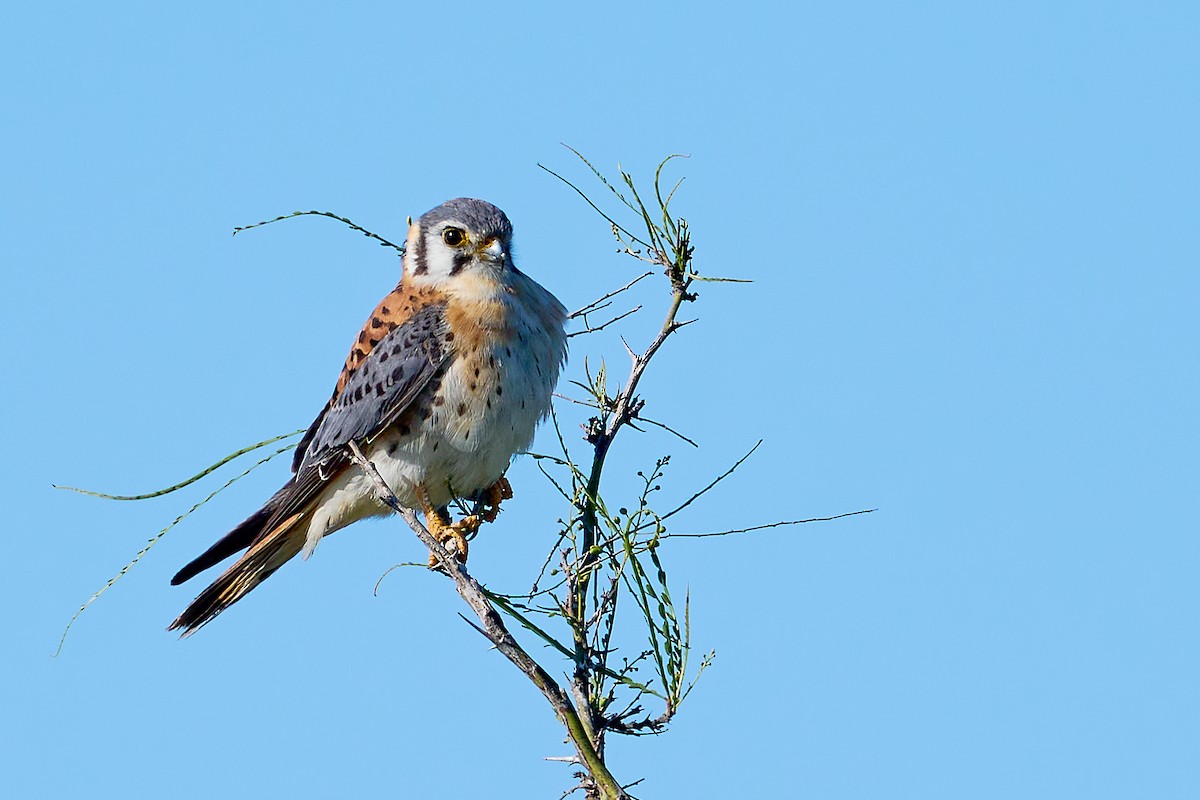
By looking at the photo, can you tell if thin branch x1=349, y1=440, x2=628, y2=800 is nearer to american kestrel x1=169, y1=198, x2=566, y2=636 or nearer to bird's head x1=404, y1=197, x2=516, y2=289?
american kestrel x1=169, y1=198, x2=566, y2=636

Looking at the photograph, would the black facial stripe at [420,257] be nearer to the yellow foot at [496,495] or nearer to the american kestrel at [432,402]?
the american kestrel at [432,402]

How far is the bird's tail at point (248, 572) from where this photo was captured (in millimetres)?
4971

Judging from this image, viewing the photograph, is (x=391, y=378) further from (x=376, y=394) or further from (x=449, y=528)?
(x=449, y=528)

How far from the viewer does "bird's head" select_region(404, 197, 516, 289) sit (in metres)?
5.11

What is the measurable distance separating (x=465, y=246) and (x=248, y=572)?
1.47 meters

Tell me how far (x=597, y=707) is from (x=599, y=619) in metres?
0.20

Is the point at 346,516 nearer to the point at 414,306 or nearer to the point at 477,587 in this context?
the point at 414,306

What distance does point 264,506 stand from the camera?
5.20 meters

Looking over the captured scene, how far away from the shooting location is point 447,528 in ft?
15.1

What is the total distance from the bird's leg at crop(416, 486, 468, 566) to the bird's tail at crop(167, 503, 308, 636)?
0.61 metres

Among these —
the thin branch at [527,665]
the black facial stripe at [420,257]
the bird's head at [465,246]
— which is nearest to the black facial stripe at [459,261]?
the bird's head at [465,246]

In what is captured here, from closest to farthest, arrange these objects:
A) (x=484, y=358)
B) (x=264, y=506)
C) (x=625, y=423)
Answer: (x=625, y=423)
(x=484, y=358)
(x=264, y=506)

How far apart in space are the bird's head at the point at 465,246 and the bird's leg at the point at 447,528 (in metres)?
0.83

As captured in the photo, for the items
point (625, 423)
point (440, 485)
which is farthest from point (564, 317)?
point (625, 423)
